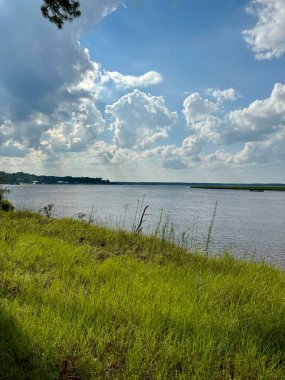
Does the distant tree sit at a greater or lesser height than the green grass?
greater

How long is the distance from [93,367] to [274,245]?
70.0ft

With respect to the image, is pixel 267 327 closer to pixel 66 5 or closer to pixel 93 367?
pixel 93 367

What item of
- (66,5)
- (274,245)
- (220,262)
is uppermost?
(66,5)

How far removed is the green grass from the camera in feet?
14.1

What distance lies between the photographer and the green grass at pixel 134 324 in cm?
429

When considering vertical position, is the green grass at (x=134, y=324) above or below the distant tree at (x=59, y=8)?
below

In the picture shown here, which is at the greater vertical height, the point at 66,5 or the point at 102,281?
the point at 66,5

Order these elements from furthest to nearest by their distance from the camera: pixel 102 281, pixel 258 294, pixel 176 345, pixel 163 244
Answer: pixel 163 244
pixel 102 281
pixel 258 294
pixel 176 345

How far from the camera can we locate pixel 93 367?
4.26m

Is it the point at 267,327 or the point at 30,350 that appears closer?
the point at 30,350

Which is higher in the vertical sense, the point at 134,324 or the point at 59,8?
the point at 59,8

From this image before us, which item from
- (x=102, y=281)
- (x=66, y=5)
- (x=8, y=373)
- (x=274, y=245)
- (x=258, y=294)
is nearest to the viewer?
(x=8, y=373)

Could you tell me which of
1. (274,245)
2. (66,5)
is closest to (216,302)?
(66,5)

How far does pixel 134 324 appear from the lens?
17.6 ft
